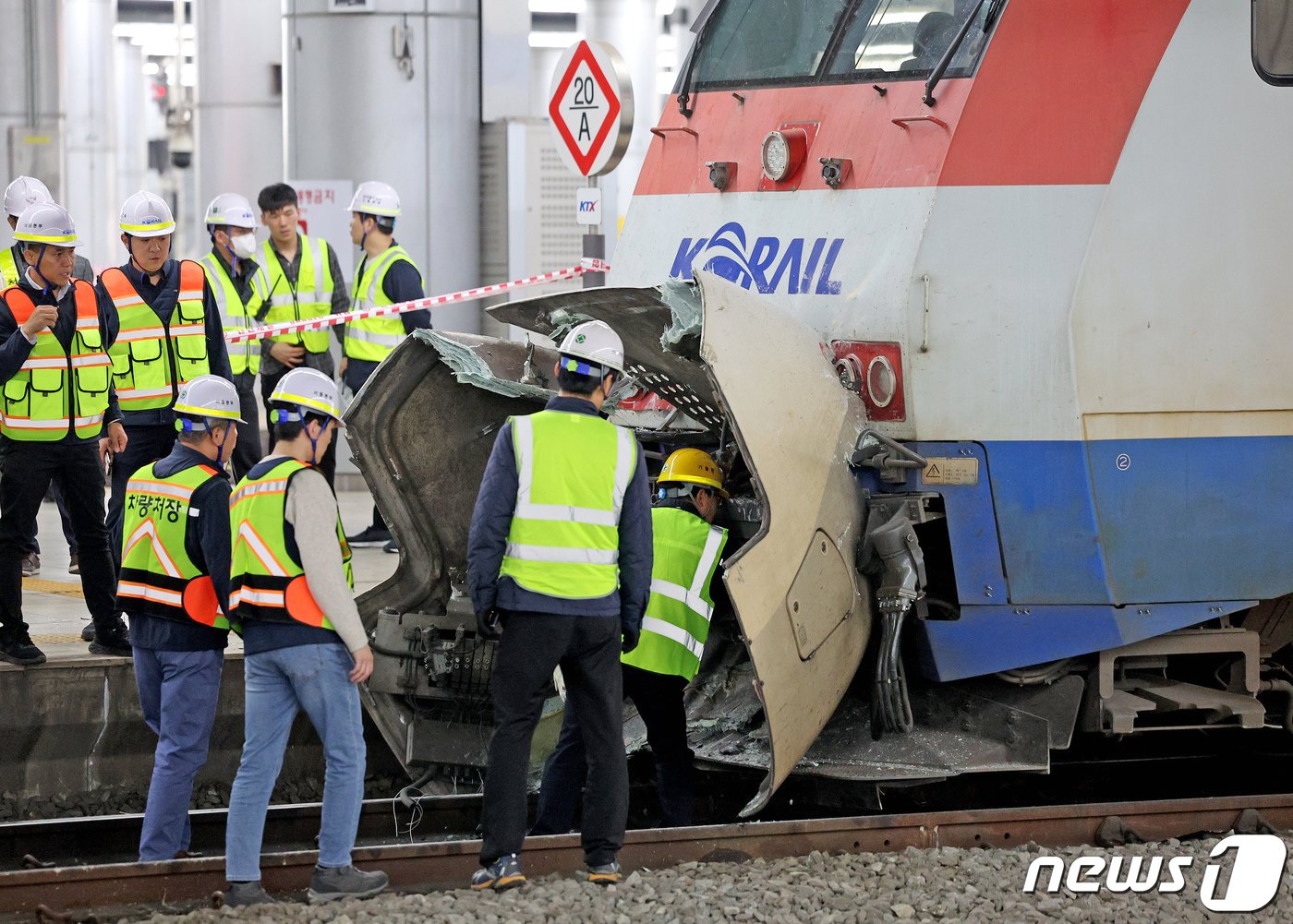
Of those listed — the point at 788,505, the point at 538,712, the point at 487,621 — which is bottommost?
the point at 538,712

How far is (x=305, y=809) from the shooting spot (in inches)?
268

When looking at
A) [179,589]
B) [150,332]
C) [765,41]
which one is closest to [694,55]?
[765,41]

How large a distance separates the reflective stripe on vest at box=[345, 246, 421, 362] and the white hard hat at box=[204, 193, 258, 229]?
2.64ft

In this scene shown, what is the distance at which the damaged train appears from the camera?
19.7ft

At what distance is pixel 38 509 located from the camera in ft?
25.0

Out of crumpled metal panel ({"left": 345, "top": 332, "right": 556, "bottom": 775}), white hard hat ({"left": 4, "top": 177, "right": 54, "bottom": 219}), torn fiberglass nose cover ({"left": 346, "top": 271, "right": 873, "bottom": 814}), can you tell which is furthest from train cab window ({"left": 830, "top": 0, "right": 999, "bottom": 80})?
white hard hat ({"left": 4, "top": 177, "right": 54, "bottom": 219})

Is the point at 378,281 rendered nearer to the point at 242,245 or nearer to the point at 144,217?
the point at 242,245

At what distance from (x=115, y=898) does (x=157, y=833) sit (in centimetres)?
35

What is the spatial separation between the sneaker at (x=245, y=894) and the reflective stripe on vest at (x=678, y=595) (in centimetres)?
152

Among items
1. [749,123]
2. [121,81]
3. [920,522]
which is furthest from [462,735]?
[121,81]

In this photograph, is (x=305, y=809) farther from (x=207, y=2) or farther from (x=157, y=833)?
(x=207, y=2)

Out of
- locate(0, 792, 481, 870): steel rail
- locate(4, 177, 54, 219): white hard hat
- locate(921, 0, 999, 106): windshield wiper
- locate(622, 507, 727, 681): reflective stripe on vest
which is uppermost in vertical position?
locate(921, 0, 999, 106): windshield wiper

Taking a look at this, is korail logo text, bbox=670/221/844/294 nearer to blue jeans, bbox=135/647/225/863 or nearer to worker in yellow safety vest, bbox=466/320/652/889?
worker in yellow safety vest, bbox=466/320/652/889

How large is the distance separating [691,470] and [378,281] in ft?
12.8
